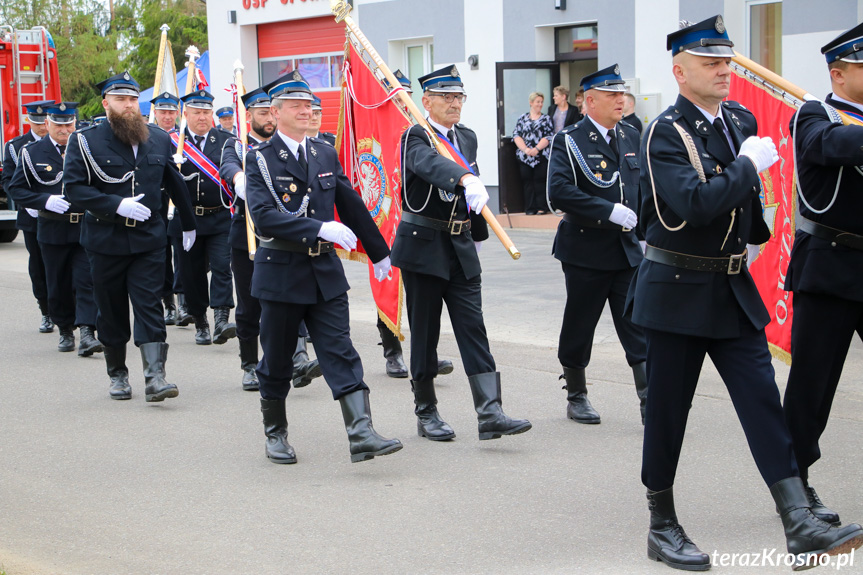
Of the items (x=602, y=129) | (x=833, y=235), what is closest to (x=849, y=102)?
(x=833, y=235)

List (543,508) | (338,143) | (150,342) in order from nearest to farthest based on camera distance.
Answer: (543,508)
(150,342)
(338,143)

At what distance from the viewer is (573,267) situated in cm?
636

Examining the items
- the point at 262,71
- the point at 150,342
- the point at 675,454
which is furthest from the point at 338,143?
the point at 262,71

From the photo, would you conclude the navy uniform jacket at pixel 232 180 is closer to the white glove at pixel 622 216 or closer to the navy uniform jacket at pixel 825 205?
the white glove at pixel 622 216

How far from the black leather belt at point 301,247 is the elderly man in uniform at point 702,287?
2.00 metres

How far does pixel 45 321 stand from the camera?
414 inches

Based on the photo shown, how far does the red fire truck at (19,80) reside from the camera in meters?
18.9

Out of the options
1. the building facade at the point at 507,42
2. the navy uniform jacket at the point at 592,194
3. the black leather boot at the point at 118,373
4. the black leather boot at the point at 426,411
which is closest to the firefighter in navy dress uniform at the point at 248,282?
the black leather boot at the point at 118,373

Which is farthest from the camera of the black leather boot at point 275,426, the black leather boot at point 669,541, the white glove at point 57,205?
the white glove at point 57,205

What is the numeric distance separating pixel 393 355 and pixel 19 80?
13470 millimetres

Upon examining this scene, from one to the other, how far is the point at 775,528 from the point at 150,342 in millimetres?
4270

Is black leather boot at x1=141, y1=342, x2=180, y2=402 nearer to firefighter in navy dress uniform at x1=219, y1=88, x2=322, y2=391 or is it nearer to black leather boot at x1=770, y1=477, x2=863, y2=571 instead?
firefighter in navy dress uniform at x1=219, y1=88, x2=322, y2=391

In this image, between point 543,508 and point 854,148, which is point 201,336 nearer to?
point 543,508

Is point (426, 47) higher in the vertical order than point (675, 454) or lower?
higher
